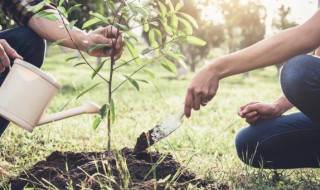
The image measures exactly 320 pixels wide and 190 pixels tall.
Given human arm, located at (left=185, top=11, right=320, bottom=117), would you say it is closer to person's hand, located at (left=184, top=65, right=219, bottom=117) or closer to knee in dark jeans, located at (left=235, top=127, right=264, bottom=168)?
person's hand, located at (left=184, top=65, right=219, bottom=117)

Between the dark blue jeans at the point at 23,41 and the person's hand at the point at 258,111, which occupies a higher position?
the dark blue jeans at the point at 23,41

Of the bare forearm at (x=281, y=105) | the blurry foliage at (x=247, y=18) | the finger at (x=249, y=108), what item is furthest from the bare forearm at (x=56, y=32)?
the blurry foliage at (x=247, y=18)

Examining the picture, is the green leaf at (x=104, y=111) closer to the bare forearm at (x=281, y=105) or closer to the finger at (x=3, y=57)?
the finger at (x=3, y=57)

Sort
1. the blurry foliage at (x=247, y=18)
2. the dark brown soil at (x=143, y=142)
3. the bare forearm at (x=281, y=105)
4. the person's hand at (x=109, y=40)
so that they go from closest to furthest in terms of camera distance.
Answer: the person's hand at (x=109, y=40)
the dark brown soil at (x=143, y=142)
the bare forearm at (x=281, y=105)
the blurry foliage at (x=247, y=18)

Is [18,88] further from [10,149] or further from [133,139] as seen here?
[133,139]

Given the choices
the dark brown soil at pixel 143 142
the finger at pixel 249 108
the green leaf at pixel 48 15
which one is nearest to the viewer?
the green leaf at pixel 48 15

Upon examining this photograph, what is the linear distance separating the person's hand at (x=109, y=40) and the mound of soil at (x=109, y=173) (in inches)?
20.6

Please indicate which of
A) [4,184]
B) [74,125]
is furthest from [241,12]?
[4,184]

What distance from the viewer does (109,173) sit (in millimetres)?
1965

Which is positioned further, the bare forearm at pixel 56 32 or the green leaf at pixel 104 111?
the bare forearm at pixel 56 32

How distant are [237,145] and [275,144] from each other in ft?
0.83

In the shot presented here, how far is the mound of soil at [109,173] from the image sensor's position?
185 centimetres

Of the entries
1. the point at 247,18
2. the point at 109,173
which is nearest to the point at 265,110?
the point at 109,173

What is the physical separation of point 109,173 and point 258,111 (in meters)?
1.05
